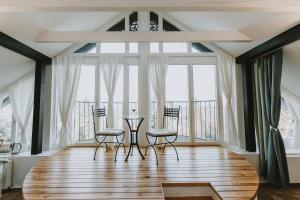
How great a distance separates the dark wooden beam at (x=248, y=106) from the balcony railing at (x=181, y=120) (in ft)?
2.09

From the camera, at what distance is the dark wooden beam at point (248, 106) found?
3582mm

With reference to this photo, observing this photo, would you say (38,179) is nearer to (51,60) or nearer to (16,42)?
(16,42)

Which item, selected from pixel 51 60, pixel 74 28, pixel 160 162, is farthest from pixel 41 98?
pixel 160 162

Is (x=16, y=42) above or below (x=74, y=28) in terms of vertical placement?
below

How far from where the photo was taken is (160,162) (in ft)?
9.23

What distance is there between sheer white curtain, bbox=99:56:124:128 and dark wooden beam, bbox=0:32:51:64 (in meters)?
1.13

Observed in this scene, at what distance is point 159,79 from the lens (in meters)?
3.91

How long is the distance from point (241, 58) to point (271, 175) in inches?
87.6

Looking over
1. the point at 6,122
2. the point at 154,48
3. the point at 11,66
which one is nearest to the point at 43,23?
the point at 11,66

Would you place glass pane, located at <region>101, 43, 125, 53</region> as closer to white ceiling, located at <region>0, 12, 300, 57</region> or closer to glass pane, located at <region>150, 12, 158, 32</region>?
white ceiling, located at <region>0, 12, 300, 57</region>

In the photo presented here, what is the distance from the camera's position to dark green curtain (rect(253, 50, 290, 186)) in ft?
9.78

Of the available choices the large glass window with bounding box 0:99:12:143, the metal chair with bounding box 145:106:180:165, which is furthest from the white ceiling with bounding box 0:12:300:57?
the metal chair with bounding box 145:106:180:165

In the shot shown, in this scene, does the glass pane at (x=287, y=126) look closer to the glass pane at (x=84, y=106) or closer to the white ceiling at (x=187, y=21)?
the white ceiling at (x=187, y=21)

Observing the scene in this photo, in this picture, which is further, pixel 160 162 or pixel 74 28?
pixel 74 28
